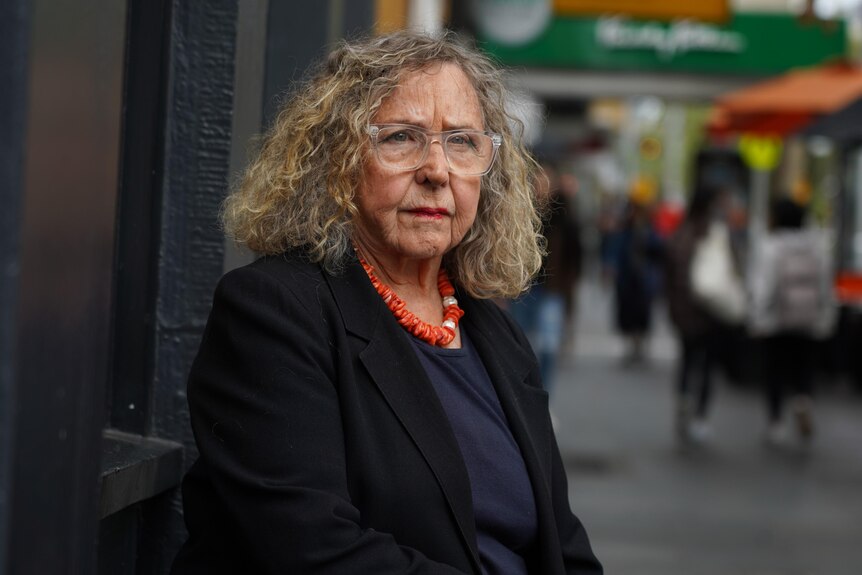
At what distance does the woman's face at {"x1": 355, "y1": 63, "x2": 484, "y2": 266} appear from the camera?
2.55 m

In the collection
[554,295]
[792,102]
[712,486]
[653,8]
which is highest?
[653,8]

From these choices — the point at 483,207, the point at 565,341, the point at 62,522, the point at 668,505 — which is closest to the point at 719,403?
the point at 565,341

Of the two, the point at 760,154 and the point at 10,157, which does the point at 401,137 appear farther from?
the point at 760,154

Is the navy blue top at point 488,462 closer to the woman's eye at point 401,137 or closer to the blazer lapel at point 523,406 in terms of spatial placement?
the blazer lapel at point 523,406

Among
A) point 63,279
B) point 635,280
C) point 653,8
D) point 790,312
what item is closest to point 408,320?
point 63,279

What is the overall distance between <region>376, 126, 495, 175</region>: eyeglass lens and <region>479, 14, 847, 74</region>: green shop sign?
53.1ft

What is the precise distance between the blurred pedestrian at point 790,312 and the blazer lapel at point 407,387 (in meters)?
8.78

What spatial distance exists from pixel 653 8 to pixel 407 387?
32.6ft

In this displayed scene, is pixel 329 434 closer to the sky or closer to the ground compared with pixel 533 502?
closer to the sky

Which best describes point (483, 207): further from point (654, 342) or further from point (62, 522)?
point (654, 342)

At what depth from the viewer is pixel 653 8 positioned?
1184 cm

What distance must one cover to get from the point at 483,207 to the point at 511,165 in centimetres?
10

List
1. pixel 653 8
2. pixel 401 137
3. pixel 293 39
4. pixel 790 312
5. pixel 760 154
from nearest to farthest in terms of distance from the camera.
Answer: pixel 401 137 < pixel 293 39 < pixel 790 312 < pixel 653 8 < pixel 760 154

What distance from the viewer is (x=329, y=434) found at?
2.24m
